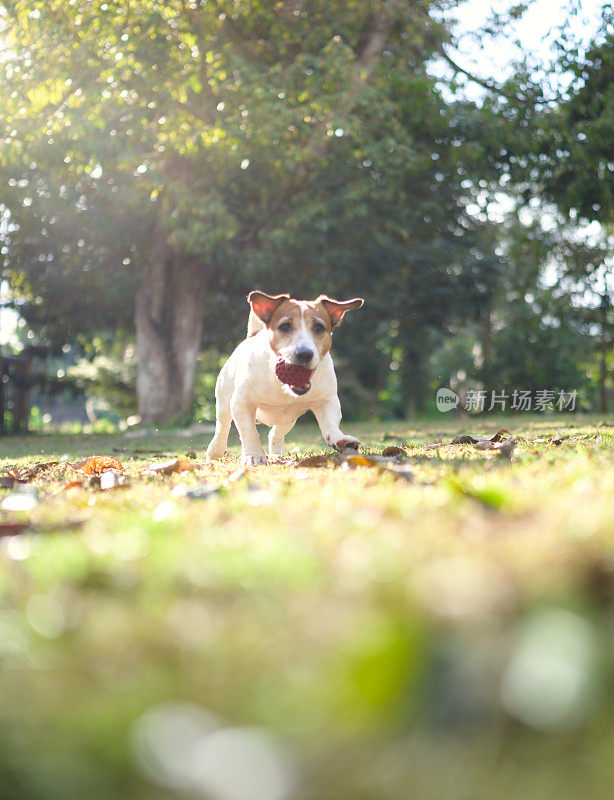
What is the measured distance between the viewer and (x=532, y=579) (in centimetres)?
120

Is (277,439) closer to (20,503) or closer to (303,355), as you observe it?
(303,355)

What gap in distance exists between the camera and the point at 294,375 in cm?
488

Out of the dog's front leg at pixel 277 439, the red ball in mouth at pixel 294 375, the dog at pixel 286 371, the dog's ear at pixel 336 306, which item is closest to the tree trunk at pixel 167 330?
the dog's front leg at pixel 277 439

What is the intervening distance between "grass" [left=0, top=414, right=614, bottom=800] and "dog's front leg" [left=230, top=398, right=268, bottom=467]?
3.25m

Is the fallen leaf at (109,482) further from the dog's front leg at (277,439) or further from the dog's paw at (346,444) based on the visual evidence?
the dog's front leg at (277,439)

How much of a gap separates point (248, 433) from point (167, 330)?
11758mm

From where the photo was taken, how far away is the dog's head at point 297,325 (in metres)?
4.82

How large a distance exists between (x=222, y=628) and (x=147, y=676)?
0.15 meters

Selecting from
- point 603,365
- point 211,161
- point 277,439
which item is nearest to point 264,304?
point 277,439

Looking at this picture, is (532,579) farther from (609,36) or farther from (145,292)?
(145,292)

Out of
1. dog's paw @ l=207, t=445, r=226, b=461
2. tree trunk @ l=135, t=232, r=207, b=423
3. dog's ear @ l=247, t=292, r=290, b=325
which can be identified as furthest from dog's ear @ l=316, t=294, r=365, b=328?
tree trunk @ l=135, t=232, r=207, b=423

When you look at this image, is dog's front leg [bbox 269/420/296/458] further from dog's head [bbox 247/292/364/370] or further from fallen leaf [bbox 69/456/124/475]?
fallen leaf [bbox 69/456/124/475]

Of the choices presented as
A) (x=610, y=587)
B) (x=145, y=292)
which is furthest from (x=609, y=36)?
(x=610, y=587)

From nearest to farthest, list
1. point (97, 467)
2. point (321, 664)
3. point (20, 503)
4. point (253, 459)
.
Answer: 1. point (321, 664)
2. point (20, 503)
3. point (97, 467)
4. point (253, 459)
